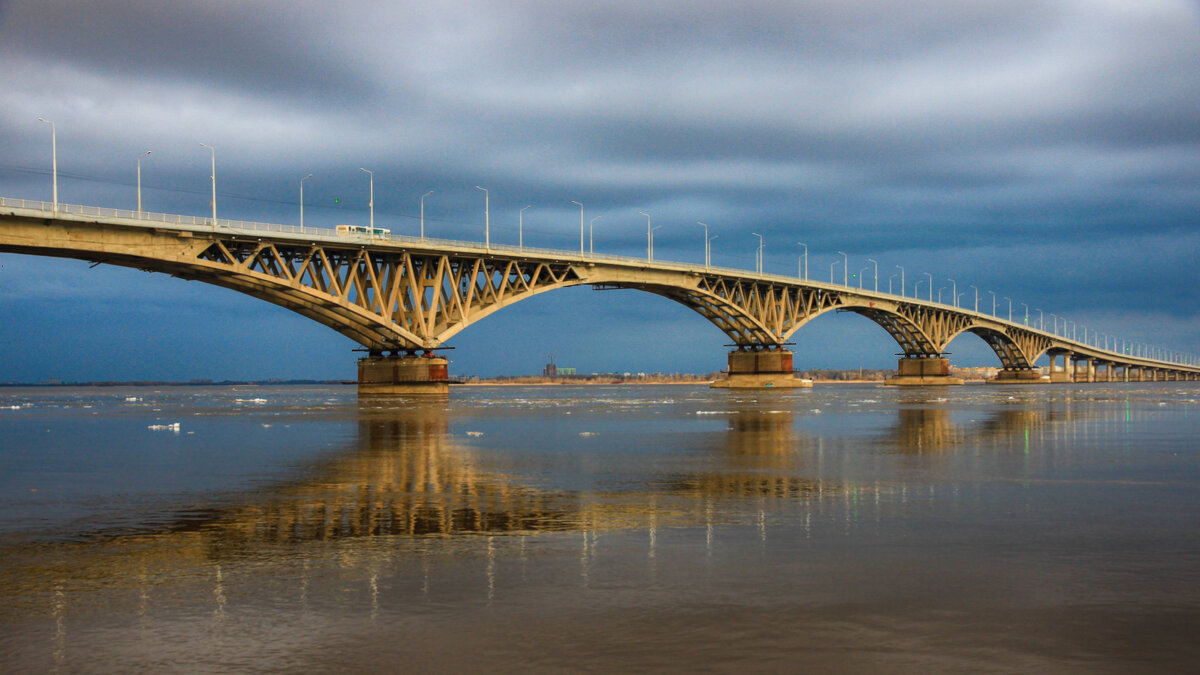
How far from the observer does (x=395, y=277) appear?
3474 inches

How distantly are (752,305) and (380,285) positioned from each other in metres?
60.3

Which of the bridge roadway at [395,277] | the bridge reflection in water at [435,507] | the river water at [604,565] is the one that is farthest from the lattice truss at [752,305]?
the river water at [604,565]

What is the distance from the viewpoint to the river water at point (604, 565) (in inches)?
313

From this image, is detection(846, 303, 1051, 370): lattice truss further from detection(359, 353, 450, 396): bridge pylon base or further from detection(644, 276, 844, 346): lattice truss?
detection(359, 353, 450, 396): bridge pylon base

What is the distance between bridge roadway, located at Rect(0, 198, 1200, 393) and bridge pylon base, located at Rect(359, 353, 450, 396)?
114mm

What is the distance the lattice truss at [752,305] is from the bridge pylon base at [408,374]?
3261 centimetres

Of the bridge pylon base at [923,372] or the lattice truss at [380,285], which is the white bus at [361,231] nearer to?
the lattice truss at [380,285]

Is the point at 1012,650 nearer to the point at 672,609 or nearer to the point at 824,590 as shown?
the point at 824,590

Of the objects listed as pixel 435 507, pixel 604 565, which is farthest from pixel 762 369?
pixel 604 565

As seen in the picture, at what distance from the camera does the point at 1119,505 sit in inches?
624

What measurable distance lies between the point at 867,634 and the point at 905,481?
1154 cm

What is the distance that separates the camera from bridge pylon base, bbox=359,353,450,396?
9200 centimetres

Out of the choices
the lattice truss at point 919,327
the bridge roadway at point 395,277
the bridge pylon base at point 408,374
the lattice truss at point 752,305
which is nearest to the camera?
the bridge roadway at point 395,277

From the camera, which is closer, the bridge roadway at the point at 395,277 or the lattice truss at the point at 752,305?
the bridge roadway at the point at 395,277
